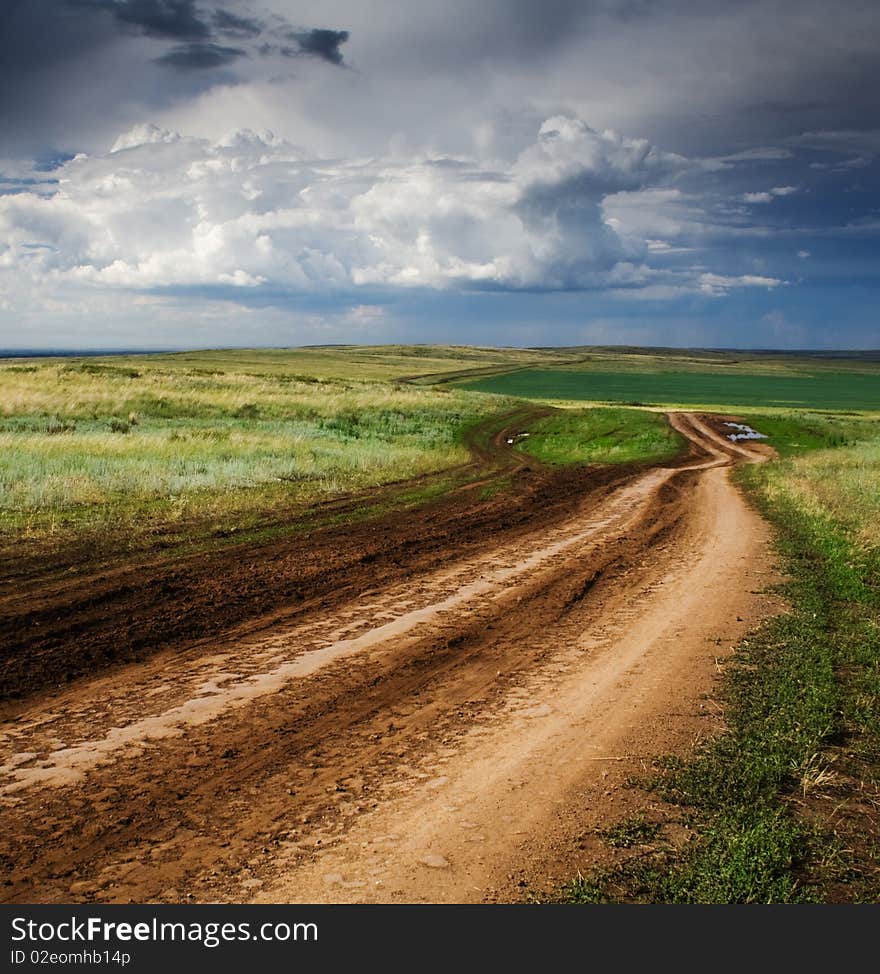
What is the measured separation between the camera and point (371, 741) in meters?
6.52

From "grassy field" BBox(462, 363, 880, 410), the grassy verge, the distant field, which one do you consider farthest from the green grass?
the distant field

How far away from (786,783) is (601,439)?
102 feet

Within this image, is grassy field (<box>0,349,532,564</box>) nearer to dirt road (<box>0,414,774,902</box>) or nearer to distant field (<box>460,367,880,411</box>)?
dirt road (<box>0,414,774,902</box>)

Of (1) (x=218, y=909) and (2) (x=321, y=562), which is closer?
(1) (x=218, y=909)

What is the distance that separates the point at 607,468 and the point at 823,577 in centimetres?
1507

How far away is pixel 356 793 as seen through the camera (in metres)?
5.67

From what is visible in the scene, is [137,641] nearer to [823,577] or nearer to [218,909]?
[218,909]

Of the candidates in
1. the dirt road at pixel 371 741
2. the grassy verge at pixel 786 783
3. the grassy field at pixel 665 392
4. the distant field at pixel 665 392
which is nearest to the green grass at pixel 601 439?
the dirt road at pixel 371 741

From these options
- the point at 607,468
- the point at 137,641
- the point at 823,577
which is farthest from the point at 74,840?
the point at 607,468

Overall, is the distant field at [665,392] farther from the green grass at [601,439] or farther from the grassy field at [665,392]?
the green grass at [601,439]

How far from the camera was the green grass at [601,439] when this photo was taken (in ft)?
103

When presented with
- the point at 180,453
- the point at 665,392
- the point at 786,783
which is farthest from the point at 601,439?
the point at 665,392

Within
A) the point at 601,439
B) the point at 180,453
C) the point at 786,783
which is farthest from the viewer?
the point at 601,439

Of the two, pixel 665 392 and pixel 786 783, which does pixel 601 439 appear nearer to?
pixel 786 783
